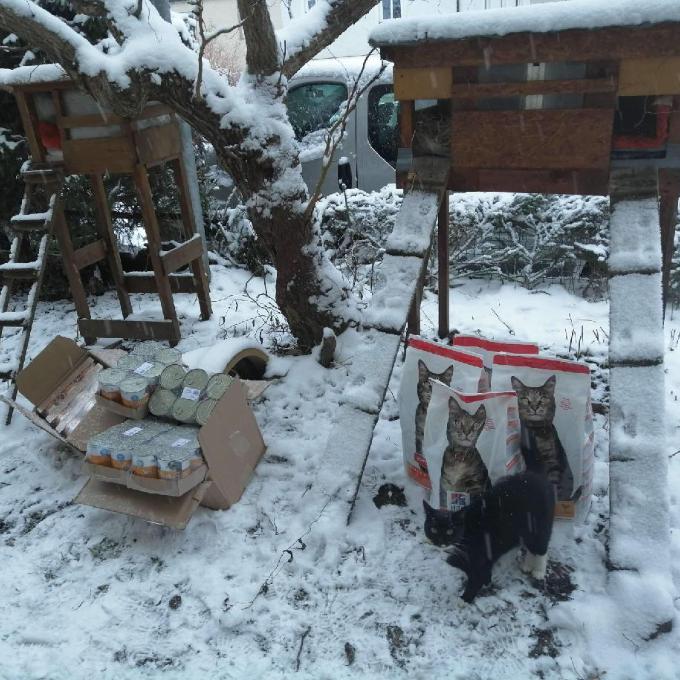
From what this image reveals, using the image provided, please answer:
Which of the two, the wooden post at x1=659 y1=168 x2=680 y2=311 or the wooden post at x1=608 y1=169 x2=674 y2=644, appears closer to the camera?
the wooden post at x1=608 y1=169 x2=674 y2=644

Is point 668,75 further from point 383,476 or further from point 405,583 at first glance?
point 405,583

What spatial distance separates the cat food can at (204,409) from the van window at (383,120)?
401 cm

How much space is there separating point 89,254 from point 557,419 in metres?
3.85

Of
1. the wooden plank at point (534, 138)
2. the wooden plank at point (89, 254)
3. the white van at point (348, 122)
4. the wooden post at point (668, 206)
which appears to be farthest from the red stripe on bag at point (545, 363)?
the white van at point (348, 122)

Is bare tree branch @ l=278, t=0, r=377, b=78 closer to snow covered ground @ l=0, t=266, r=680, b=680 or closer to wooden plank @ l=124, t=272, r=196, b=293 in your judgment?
wooden plank @ l=124, t=272, r=196, b=293

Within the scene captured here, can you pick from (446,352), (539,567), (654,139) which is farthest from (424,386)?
(654,139)

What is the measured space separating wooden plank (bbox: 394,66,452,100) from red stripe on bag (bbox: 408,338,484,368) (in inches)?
48.5

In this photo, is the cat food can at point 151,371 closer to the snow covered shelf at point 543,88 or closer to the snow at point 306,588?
the snow at point 306,588

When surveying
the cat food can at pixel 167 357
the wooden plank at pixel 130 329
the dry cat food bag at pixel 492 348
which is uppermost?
the dry cat food bag at pixel 492 348

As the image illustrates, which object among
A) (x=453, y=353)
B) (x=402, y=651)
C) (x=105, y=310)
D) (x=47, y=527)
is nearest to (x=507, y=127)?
(x=453, y=353)

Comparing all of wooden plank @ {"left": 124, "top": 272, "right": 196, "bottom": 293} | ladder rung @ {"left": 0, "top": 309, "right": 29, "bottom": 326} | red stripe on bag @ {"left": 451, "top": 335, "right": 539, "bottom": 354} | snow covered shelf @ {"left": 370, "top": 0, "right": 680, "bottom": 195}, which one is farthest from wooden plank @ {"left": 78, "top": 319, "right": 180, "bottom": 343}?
red stripe on bag @ {"left": 451, "top": 335, "right": 539, "bottom": 354}

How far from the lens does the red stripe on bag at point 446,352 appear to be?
2494mm

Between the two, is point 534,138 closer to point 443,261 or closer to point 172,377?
point 443,261

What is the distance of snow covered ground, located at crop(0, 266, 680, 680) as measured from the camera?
207 cm
